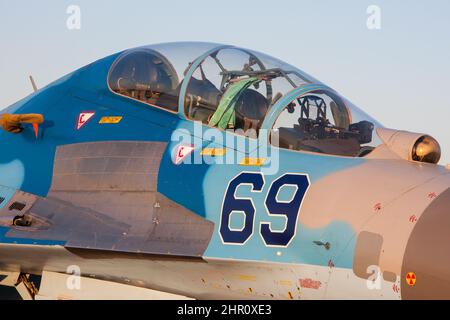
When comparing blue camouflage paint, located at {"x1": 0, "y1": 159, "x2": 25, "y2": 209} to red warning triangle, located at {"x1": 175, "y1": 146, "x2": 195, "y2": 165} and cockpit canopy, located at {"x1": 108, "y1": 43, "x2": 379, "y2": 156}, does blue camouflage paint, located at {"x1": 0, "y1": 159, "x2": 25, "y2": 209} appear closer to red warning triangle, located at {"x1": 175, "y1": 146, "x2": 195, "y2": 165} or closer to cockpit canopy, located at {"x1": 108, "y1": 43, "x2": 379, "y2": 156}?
cockpit canopy, located at {"x1": 108, "y1": 43, "x2": 379, "y2": 156}

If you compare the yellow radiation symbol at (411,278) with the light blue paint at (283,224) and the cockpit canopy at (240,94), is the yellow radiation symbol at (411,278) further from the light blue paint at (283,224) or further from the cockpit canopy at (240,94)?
the cockpit canopy at (240,94)

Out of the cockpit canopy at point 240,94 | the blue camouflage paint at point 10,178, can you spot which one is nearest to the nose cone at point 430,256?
the cockpit canopy at point 240,94

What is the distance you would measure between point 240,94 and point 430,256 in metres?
3.11

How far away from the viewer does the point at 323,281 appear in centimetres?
688

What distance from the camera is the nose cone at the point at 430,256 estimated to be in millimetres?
6184

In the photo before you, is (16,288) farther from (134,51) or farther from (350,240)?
(350,240)

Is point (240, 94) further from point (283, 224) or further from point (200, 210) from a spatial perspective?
point (283, 224)

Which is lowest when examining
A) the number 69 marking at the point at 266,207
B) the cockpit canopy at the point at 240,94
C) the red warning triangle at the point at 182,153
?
the number 69 marking at the point at 266,207

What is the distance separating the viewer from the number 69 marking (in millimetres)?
7199

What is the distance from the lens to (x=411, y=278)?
631 centimetres

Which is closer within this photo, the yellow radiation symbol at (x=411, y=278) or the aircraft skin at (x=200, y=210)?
the yellow radiation symbol at (x=411, y=278)

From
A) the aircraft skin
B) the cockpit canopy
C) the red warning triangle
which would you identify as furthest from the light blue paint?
the red warning triangle
